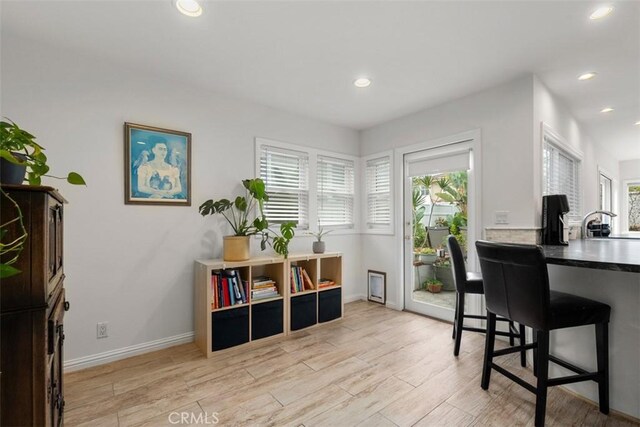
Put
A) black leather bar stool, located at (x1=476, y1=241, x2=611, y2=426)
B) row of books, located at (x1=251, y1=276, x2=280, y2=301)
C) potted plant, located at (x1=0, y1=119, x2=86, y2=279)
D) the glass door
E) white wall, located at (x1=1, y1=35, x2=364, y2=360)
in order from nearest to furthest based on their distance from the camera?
potted plant, located at (x1=0, y1=119, x2=86, y2=279) < black leather bar stool, located at (x1=476, y1=241, x2=611, y2=426) < white wall, located at (x1=1, y1=35, x2=364, y2=360) < row of books, located at (x1=251, y1=276, x2=280, y2=301) < the glass door

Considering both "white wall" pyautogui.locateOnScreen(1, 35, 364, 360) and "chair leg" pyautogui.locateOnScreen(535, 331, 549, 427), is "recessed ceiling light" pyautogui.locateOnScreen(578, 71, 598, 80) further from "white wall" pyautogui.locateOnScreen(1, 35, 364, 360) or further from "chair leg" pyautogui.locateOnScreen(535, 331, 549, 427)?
"white wall" pyautogui.locateOnScreen(1, 35, 364, 360)

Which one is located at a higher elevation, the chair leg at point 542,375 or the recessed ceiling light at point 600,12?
the recessed ceiling light at point 600,12

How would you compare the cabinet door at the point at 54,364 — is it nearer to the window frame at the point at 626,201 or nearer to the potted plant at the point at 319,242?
the potted plant at the point at 319,242

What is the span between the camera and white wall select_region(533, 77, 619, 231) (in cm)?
262

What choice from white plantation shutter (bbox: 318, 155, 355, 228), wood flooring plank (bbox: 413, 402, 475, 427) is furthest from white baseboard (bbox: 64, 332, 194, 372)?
wood flooring plank (bbox: 413, 402, 475, 427)

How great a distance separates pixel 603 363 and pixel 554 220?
1.25m

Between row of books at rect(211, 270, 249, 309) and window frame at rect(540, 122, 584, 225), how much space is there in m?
2.91

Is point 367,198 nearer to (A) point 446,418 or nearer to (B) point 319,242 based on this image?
(B) point 319,242

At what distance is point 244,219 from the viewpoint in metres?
3.11

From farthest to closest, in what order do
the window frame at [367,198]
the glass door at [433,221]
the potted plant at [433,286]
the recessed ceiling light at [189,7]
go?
the window frame at [367,198] < the potted plant at [433,286] < the glass door at [433,221] < the recessed ceiling light at [189,7]

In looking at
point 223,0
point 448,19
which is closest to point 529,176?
point 448,19

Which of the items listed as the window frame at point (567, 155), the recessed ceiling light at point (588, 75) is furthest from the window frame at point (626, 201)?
the recessed ceiling light at point (588, 75)

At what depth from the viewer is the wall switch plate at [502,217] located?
273cm

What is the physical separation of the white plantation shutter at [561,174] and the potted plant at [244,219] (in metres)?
2.59
